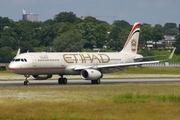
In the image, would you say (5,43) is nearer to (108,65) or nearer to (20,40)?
(20,40)

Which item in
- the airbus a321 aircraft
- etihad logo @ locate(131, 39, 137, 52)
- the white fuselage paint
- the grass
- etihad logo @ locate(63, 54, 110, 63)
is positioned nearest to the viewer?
the grass

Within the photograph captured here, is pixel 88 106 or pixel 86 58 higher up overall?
pixel 86 58

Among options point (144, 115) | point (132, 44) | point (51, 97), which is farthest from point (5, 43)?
point (144, 115)

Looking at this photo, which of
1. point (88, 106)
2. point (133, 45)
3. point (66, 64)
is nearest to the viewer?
point (88, 106)

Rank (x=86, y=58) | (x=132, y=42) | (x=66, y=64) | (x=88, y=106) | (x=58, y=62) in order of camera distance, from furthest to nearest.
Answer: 1. (x=132, y=42)
2. (x=86, y=58)
3. (x=66, y=64)
4. (x=58, y=62)
5. (x=88, y=106)

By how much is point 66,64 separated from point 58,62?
1163 mm

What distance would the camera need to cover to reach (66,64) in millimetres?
69125

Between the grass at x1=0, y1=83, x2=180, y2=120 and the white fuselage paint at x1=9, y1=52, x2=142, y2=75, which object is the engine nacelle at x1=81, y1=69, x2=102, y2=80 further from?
the grass at x1=0, y1=83, x2=180, y2=120

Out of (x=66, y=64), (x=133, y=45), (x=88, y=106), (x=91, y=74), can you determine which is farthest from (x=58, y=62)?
(x=88, y=106)

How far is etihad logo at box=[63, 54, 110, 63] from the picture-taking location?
229 feet

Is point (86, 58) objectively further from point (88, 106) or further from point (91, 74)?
point (88, 106)

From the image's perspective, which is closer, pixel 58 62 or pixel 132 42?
pixel 58 62

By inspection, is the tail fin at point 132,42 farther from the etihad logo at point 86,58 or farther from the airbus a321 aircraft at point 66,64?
the etihad logo at point 86,58

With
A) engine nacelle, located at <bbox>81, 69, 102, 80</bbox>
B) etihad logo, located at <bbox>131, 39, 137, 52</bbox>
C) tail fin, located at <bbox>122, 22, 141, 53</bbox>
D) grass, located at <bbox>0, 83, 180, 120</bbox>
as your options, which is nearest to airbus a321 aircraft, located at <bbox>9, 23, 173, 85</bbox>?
engine nacelle, located at <bbox>81, 69, 102, 80</bbox>
